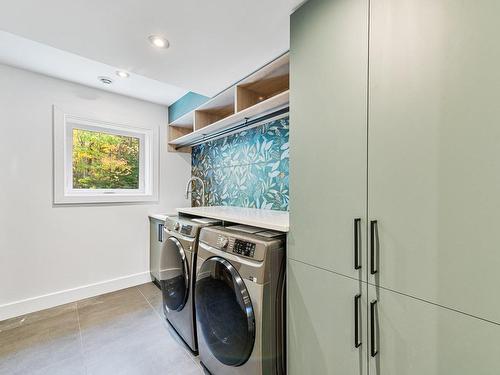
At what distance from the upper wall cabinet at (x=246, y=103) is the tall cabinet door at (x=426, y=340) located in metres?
1.27

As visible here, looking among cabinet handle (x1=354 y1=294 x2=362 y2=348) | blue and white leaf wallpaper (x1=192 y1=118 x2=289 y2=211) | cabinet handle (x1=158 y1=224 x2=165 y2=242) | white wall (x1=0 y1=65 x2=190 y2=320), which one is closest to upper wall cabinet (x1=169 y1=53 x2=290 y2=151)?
blue and white leaf wallpaper (x1=192 y1=118 x2=289 y2=211)

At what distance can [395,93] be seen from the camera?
787mm

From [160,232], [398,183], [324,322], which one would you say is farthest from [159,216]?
[398,183]

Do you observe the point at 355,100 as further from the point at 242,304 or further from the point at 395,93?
the point at 242,304

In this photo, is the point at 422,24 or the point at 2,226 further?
the point at 2,226

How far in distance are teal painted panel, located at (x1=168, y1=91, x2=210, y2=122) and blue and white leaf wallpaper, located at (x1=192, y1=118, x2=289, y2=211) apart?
472 millimetres

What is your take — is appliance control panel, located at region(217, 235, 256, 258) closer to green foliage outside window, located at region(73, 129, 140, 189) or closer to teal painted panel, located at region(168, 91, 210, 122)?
teal painted panel, located at region(168, 91, 210, 122)

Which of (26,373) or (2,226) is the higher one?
(2,226)

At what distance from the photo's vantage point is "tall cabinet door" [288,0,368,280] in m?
0.89

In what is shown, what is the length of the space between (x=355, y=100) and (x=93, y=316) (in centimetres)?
277

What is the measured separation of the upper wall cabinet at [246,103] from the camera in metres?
1.62

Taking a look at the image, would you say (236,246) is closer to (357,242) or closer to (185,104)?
(357,242)

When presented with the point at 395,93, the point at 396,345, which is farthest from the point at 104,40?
the point at 396,345

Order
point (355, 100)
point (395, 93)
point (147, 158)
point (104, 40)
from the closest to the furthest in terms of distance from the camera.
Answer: point (395, 93) → point (355, 100) → point (104, 40) → point (147, 158)
